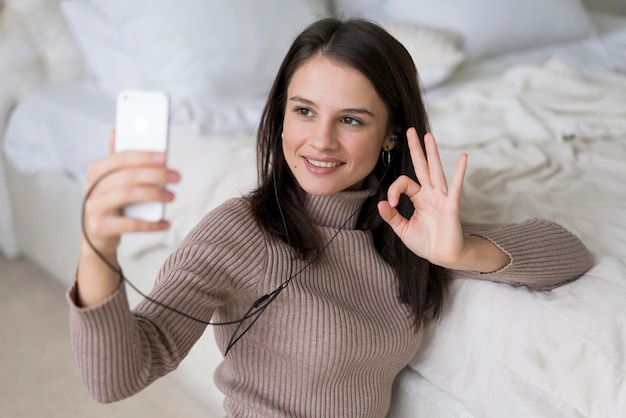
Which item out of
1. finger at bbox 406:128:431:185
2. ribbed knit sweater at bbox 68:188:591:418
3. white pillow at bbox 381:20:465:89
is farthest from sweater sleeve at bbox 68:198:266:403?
white pillow at bbox 381:20:465:89

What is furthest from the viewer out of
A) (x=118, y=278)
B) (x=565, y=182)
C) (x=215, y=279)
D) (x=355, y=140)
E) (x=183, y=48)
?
(x=183, y=48)

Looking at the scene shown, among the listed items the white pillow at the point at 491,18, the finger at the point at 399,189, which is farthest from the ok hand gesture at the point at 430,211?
the white pillow at the point at 491,18

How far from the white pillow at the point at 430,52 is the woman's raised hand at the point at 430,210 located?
3.55 ft

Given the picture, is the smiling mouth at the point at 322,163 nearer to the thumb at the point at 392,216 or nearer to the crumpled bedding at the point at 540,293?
the thumb at the point at 392,216

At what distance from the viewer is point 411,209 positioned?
1.17 meters

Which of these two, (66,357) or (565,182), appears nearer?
(565,182)

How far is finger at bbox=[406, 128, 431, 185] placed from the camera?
3.34ft

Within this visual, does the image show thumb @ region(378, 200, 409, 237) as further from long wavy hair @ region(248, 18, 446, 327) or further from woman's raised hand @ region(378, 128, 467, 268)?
long wavy hair @ region(248, 18, 446, 327)

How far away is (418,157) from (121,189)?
1.46 feet

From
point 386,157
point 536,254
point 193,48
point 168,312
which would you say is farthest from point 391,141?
point 193,48

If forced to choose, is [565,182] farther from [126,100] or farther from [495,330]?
[126,100]

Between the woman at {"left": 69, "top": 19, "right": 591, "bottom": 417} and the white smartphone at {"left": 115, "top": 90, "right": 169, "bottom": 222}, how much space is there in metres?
0.20

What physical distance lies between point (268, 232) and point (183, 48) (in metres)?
1.03

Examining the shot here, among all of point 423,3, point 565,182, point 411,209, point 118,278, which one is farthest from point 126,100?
point 423,3
